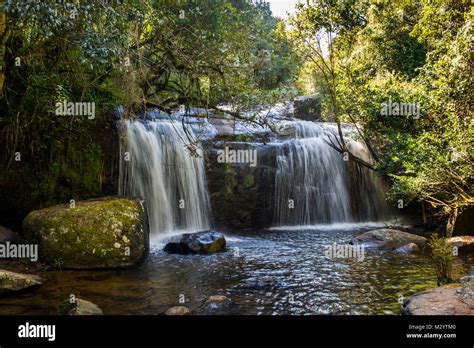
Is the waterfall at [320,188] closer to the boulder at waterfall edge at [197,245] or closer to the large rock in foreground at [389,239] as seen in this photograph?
the large rock in foreground at [389,239]

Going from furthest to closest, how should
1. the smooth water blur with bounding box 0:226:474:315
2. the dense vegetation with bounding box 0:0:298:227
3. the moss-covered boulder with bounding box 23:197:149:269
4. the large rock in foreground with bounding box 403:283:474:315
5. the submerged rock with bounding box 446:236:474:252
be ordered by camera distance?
the submerged rock with bounding box 446:236:474:252, the moss-covered boulder with bounding box 23:197:149:269, the dense vegetation with bounding box 0:0:298:227, the smooth water blur with bounding box 0:226:474:315, the large rock in foreground with bounding box 403:283:474:315

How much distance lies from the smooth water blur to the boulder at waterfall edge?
1.03 feet

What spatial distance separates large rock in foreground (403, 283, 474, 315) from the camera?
14.2 feet

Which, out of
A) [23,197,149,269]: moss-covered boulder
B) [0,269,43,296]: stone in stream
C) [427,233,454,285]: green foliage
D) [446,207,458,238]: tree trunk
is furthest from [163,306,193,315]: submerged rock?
[446,207,458,238]: tree trunk

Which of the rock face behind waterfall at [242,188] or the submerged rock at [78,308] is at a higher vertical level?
the rock face behind waterfall at [242,188]

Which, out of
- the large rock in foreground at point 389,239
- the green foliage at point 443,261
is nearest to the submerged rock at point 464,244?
the large rock in foreground at point 389,239

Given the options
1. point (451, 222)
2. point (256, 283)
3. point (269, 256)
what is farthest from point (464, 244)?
point (256, 283)

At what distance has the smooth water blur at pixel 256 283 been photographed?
555cm

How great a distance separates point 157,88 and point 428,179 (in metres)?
7.05

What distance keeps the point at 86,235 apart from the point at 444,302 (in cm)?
619

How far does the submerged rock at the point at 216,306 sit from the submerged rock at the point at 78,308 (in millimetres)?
1431

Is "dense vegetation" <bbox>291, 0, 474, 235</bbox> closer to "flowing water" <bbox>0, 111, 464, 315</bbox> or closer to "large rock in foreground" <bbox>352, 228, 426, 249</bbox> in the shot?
"large rock in foreground" <bbox>352, 228, 426, 249</bbox>
